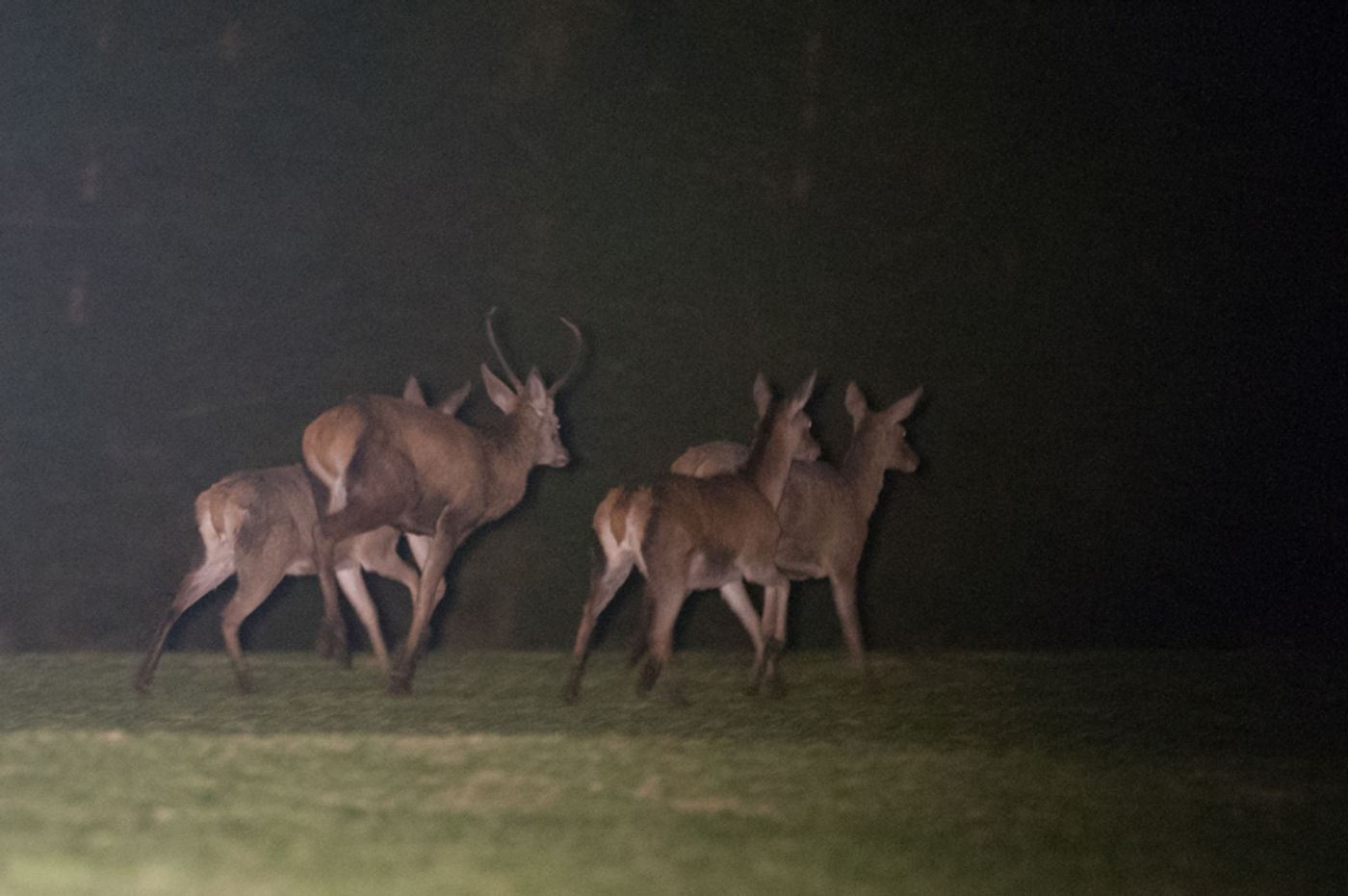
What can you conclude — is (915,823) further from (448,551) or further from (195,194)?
(195,194)

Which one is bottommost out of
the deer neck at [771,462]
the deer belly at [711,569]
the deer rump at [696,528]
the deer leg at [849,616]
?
the deer leg at [849,616]

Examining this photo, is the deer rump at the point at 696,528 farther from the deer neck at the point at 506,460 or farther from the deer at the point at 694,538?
the deer neck at the point at 506,460

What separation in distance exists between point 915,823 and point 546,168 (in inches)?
139

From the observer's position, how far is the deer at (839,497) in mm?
4434

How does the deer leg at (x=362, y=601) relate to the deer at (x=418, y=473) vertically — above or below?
below

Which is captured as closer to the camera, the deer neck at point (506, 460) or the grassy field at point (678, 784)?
the grassy field at point (678, 784)

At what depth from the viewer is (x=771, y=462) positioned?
4.23m

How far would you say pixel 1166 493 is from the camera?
17.2 feet

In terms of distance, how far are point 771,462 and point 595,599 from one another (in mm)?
790

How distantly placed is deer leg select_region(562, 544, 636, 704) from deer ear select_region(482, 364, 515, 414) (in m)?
0.89

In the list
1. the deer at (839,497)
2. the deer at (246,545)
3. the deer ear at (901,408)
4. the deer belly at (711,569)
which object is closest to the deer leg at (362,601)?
the deer at (246,545)

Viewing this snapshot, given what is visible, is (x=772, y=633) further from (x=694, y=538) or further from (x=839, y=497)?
(x=694, y=538)

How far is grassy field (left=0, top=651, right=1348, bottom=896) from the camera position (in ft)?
8.04

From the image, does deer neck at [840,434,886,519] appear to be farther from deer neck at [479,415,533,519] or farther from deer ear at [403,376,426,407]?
deer ear at [403,376,426,407]
